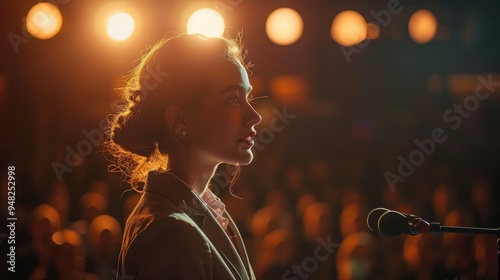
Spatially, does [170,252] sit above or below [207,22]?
below

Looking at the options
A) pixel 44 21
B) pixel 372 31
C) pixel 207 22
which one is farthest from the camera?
pixel 372 31

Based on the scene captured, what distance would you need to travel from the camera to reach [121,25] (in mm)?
6922

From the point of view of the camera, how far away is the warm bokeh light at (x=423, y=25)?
7.81 meters

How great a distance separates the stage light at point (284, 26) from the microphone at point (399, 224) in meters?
5.91

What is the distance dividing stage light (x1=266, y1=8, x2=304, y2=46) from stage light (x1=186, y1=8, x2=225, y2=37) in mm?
1124

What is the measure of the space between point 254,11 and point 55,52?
2.16m

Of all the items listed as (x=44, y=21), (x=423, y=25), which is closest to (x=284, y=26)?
(x=423, y=25)

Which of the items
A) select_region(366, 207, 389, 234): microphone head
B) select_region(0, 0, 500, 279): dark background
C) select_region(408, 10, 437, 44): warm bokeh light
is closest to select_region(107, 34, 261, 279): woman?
select_region(366, 207, 389, 234): microphone head

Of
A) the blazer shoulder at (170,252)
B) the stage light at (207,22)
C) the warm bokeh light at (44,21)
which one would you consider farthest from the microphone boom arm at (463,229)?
the warm bokeh light at (44,21)

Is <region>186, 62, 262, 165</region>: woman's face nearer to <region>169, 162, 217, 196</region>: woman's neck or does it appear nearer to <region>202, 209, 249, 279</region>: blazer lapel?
<region>169, 162, 217, 196</region>: woman's neck

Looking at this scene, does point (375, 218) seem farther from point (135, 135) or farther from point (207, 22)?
point (207, 22)

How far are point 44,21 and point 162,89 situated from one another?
604cm

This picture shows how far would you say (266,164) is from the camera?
7629 mm

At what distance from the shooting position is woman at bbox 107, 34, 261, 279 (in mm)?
1770
